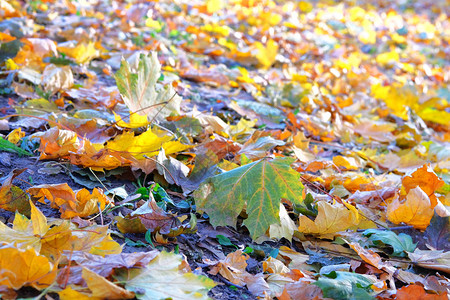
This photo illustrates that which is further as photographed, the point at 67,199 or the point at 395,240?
the point at 395,240

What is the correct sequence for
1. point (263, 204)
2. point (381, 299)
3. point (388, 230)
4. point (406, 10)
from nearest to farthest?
point (381, 299)
point (263, 204)
point (388, 230)
point (406, 10)

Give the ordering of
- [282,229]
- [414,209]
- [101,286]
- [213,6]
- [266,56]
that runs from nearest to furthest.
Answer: [101,286], [282,229], [414,209], [266,56], [213,6]

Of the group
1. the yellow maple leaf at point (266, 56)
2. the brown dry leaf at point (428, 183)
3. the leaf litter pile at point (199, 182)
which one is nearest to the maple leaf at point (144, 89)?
the leaf litter pile at point (199, 182)

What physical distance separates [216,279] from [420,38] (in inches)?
219

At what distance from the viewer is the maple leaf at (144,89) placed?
1.55m

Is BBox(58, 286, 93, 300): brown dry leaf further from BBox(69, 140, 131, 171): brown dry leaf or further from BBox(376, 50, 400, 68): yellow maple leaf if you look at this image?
BBox(376, 50, 400, 68): yellow maple leaf

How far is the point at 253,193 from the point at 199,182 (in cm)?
26

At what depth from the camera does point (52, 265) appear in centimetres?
89

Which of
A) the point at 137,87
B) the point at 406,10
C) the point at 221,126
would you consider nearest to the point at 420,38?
the point at 406,10

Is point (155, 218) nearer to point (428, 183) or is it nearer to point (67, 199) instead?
point (67, 199)

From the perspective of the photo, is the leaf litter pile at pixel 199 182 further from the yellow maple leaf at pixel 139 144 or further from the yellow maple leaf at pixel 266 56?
the yellow maple leaf at pixel 266 56

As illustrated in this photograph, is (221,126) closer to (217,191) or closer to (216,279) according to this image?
(217,191)

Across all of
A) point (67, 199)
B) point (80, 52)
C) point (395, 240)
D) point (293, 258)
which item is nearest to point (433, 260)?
point (395, 240)

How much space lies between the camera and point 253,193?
127 centimetres
